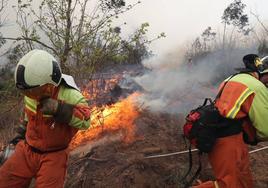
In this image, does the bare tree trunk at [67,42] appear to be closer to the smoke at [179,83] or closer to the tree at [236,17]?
the smoke at [179,83]

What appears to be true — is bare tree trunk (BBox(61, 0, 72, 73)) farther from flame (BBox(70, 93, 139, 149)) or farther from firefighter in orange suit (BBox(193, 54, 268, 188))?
firefighter in orange suit (BBox(193, 54, 268, 188))

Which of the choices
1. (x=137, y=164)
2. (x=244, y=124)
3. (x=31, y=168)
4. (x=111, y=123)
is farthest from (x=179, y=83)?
(x=31, y=168)

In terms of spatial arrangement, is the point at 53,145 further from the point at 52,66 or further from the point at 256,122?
the point at 256,122

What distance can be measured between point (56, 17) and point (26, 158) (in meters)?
4.72

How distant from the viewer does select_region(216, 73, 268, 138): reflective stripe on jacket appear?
4230 mm

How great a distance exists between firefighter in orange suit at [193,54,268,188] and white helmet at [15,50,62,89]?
190cm

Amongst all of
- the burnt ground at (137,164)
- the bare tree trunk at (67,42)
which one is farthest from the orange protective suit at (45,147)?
the bare tree trunk at (67,42)

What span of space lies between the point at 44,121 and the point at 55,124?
0.40ft

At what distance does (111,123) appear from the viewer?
8461 millimetres

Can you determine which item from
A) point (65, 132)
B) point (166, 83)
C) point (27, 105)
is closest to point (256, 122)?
point (65, 132)

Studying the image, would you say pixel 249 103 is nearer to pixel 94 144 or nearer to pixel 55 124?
pixel 55 124

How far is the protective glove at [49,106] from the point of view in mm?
3730

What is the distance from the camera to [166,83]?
39.3ft

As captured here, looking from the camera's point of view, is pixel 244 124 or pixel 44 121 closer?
pixel 44 121
